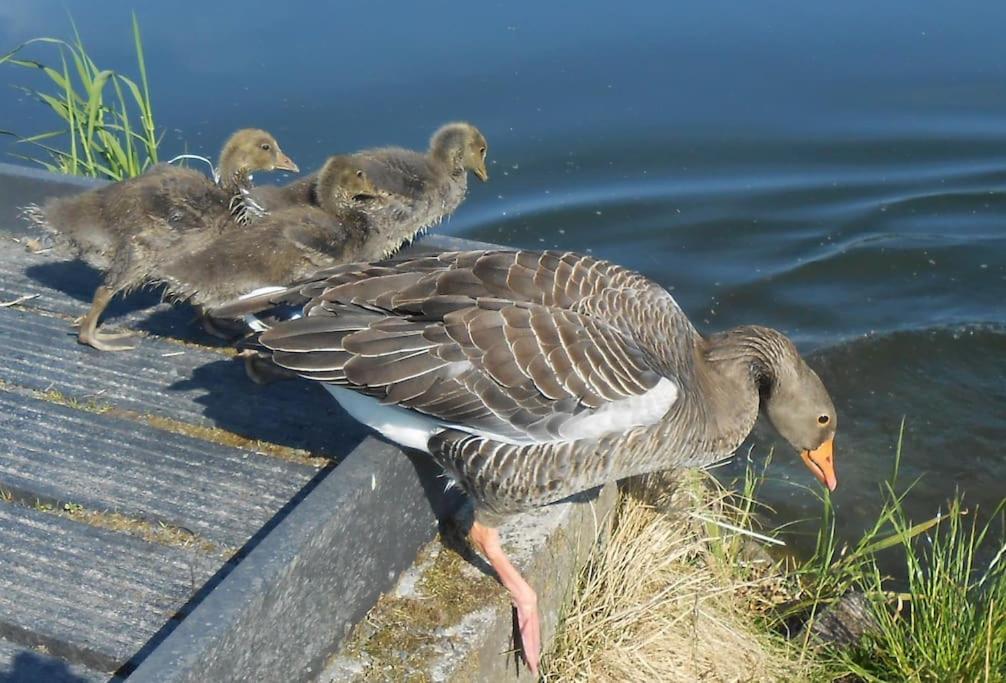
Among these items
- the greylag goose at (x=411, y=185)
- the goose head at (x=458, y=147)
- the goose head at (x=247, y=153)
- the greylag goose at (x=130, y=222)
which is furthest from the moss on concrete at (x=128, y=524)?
the goose head at (x=458, y=147)

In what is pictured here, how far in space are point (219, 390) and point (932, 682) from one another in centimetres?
296

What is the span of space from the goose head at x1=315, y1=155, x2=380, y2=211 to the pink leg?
82.9 inches

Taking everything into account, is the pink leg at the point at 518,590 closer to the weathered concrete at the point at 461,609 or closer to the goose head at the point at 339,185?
the weathered concrete at the point at 461,609

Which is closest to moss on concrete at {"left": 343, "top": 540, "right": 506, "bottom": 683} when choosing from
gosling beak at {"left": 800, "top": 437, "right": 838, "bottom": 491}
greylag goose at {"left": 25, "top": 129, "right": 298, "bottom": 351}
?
gosling beak at {"left": 800, "top": 437, "right": 838, "bottom": 491}

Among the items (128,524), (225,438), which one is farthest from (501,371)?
(128,524)

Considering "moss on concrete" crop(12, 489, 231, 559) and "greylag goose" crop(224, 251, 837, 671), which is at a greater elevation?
"greylag goose" crop(224, 251, 837, 671)

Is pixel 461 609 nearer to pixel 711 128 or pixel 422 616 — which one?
pixel 422 616

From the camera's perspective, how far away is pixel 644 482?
16.6ft

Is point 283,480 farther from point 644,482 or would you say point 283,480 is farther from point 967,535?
point 967,535

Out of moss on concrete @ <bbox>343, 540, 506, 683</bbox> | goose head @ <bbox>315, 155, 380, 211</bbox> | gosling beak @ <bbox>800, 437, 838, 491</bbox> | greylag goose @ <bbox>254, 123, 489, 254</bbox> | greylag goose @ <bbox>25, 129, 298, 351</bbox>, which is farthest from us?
greylag goose @ <bbox>254, 123, 489, 254</bbox>

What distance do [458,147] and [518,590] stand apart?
3.32 meters

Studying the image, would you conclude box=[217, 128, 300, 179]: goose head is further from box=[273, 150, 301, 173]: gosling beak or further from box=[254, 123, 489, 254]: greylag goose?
box=[254, 123, 489, 254]: greylag goose

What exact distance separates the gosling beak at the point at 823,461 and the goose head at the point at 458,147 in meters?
2.74

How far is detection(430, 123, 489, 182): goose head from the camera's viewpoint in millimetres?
6582
